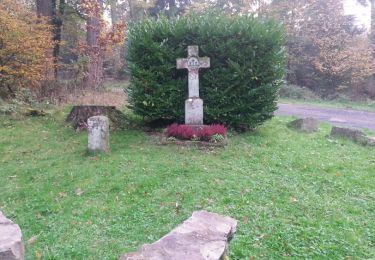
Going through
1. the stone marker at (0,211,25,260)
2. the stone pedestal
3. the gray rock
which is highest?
the stone pedestal

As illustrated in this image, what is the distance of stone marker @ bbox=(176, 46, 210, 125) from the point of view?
8953 millimetres

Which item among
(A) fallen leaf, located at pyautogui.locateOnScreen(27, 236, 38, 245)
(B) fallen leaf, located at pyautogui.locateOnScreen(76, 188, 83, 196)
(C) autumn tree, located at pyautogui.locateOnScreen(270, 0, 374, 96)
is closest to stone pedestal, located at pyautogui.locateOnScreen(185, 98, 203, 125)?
(B) fallen leaf, located at pyautogui.locateOnScreen(76, 188, 83, 196)

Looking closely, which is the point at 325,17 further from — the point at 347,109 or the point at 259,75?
the point at 259,75

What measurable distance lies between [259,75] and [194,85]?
1.60 metres

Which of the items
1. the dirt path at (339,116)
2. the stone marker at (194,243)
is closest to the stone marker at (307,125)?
the dirt path at (339,116)

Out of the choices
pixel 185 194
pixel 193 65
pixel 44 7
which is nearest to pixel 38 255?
pixel 185 194

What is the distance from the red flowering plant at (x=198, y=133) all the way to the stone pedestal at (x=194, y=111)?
0.55 meters

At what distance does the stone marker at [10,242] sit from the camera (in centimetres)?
298

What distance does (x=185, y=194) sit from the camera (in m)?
5.56

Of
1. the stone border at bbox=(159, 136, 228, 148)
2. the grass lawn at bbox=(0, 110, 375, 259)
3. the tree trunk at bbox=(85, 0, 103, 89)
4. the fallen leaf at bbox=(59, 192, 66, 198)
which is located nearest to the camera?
the grass lawn at bbox=(0, 110, 375, 259)

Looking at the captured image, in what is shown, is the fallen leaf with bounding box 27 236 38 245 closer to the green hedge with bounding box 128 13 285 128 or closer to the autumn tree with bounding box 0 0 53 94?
the green hedge with bounding box 128 13 285 128

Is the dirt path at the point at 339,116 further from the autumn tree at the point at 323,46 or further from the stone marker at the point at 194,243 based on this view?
the stone marker at the point at 194,243

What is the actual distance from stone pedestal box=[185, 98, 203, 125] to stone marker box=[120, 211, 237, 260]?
5.36 m

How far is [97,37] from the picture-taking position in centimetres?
1773
